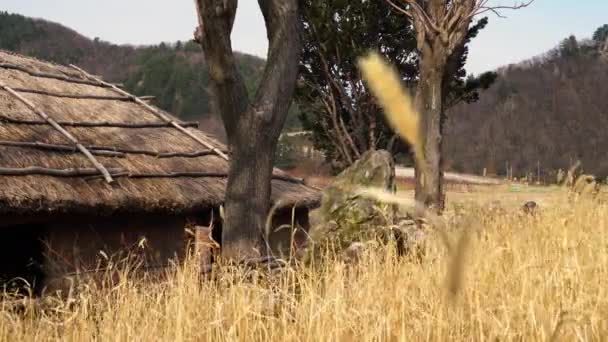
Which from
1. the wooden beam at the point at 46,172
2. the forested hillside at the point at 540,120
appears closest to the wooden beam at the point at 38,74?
the wooden beam at the point at 46,172

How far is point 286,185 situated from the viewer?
8.78m

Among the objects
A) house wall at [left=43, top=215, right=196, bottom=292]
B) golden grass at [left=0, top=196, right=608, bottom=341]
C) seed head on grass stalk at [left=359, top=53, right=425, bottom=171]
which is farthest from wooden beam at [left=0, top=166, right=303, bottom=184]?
seed head on grass stalk at [left=359, top=53, right=425, bottom=171]

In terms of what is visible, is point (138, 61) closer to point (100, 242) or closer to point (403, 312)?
point (100, 242)

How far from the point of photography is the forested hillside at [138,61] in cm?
5425

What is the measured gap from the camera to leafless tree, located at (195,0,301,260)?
18.0ft

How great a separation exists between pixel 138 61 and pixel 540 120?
43.0 meters

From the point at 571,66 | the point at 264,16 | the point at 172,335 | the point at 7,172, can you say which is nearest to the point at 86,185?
the point at 7,172

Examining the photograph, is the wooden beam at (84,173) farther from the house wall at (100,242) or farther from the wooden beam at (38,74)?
the wooden beam at (38,74)

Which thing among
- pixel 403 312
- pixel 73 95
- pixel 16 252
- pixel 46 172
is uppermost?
pixel 73 95

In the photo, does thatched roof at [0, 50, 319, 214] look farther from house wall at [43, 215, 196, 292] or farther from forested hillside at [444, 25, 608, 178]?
forested hillside at [444, 25, 608, 178]

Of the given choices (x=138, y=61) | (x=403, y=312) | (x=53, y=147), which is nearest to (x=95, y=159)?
(x=53, y=147)

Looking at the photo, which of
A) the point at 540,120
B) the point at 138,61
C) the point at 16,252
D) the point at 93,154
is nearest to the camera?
the point at 93,154

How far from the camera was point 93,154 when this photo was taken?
23.2ft

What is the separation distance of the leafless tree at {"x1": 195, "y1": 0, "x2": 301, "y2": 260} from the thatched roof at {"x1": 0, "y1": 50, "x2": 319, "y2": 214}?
118 centimetres
